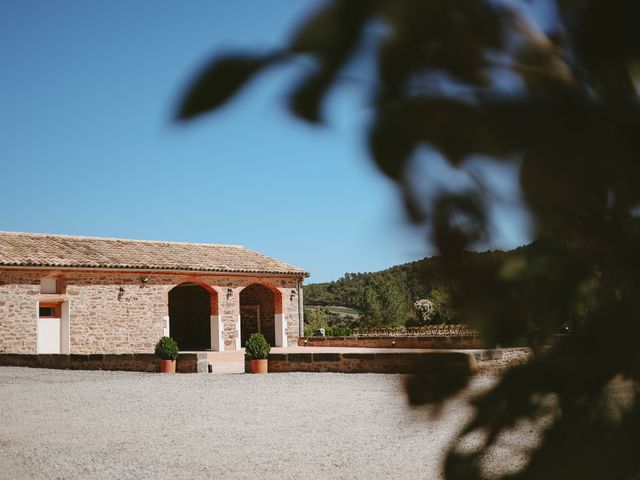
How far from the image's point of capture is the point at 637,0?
52 cm

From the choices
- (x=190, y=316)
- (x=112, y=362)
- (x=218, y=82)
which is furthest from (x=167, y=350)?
(x=190, y=316)

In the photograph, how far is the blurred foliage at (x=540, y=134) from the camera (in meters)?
0.53

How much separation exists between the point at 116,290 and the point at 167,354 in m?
7.43

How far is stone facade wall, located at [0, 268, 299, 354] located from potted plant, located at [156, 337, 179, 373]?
665 centimetres

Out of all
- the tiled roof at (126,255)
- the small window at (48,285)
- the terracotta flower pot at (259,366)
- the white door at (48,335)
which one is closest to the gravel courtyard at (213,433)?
the terracotta flower pot at (259,366)

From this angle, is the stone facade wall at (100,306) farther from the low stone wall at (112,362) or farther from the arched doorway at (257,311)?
the arched doorway at (257,311)

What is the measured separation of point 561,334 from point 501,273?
9 centimetres

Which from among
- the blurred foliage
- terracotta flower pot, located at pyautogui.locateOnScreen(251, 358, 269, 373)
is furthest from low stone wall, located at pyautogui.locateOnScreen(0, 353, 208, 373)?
the blurred foliage

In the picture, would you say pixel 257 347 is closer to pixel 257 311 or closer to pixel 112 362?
pixel 112 362

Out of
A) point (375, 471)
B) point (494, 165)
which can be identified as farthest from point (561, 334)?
point (375, 471)

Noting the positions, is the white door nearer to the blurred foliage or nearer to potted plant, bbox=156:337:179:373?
potted plant, bbox=156:337:179:373

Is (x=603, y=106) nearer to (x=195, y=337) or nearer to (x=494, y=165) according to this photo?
(x=494, y=165)

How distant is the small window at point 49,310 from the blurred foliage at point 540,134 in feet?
65.6

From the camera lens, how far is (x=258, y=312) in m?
26.2
